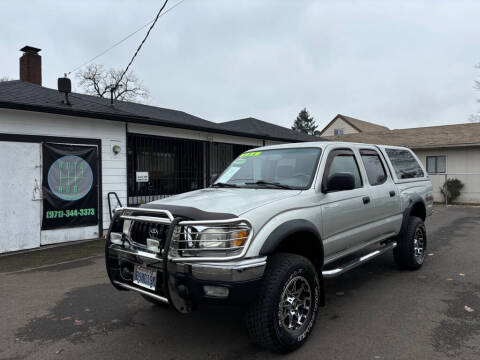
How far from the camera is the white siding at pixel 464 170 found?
18.5 meters

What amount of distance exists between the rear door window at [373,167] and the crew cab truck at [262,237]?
5 cm

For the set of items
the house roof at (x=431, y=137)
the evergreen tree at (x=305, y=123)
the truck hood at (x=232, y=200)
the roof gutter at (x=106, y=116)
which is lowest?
the truck hood at (x=232, y=200)

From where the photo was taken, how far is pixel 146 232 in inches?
126

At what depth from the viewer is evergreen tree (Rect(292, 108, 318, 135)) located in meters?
63.2

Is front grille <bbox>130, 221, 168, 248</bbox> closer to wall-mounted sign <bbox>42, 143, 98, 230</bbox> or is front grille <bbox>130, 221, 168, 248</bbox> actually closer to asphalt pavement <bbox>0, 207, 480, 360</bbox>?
asphalt pavement <bbox>0, 207, 480, 360</bbox>

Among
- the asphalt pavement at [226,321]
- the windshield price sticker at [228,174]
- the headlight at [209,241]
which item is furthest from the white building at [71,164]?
the headlight at [209,241]

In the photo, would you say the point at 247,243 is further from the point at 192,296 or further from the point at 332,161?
the point at 332,161

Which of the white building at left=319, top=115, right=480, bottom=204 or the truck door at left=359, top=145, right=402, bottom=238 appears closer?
the truck door at left=359, top=145, right=402, bottom=238

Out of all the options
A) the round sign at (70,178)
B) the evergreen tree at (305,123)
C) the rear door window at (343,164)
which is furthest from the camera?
the evergreen tree at (305,123)

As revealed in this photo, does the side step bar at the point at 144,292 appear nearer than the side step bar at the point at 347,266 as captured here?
Yes

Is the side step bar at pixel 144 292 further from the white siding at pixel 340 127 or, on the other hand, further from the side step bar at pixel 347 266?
the white siding at pixel 340 127

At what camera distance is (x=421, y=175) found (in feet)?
20.6

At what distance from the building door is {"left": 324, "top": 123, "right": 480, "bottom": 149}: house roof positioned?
1905 cm

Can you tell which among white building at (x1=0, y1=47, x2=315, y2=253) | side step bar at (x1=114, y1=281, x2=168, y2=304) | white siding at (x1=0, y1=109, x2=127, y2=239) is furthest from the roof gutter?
side step bar at (x1=114, y1=281, x2=168, y2=304)
